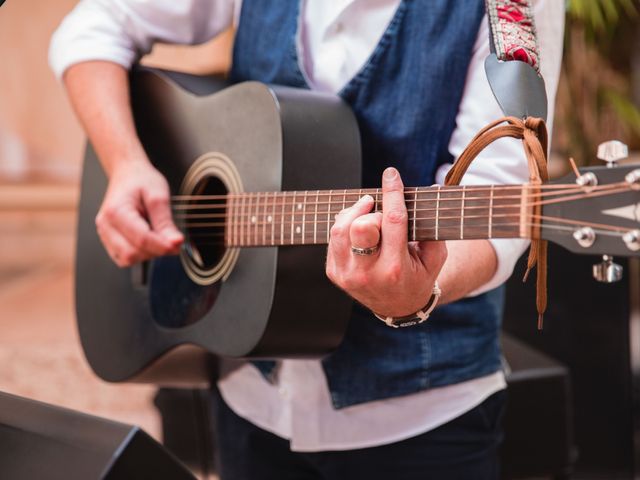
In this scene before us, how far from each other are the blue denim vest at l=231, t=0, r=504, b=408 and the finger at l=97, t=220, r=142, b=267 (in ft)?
0.69

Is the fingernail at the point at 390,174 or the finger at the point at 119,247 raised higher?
the fingernail at the point at 390,174

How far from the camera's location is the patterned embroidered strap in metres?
0.65

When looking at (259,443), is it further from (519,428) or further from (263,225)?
(519,428)

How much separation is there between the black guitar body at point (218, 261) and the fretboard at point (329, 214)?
0.07ft

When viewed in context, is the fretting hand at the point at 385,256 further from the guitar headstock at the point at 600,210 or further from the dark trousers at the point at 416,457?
the dark trousers at the point at 416,457

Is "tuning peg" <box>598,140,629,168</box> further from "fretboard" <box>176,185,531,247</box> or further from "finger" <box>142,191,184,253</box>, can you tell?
"finger" <box>142,191,184,253</box>

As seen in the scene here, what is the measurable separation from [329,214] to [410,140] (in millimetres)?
164

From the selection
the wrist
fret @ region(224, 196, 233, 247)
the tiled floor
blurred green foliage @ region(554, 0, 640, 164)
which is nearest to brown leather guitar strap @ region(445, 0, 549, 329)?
the wrist

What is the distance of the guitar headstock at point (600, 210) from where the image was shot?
1.70ft

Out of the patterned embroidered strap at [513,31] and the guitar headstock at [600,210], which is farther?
the patterned embroidered strap at [513,31]

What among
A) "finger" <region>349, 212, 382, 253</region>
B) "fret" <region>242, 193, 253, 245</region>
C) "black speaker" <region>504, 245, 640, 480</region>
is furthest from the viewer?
"black speaker" <region>504, 245, 640, 480</region>

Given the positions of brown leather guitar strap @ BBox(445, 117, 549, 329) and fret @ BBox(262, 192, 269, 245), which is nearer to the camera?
brown leather guitar strap @ BBox(445, 117, 549, 329)

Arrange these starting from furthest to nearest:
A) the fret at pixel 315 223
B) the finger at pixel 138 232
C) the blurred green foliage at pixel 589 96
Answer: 1. the blurred green foliage at pixel 589 96
2. the finger at pixel 138 232
3. the fret at pixel 315 223

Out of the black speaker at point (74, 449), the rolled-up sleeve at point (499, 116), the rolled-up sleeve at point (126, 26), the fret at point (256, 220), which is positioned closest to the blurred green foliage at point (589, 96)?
the rolled-up sleeve at point (126, 26)
